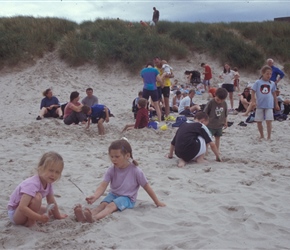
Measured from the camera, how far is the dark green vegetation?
19.1 m

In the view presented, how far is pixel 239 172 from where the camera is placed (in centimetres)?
559

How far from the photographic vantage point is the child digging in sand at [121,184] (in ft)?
13.2

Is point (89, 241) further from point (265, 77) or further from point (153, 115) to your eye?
point (153, 115)

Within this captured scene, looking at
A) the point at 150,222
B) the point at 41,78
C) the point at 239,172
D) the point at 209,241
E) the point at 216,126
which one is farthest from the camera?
the point at 41,78

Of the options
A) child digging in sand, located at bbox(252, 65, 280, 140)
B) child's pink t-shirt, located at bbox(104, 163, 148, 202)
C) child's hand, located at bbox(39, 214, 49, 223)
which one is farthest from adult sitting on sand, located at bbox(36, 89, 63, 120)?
child's hand, located at bbox(39, 214, 49, 223)

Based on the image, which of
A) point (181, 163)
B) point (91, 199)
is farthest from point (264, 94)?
point (91, 199)

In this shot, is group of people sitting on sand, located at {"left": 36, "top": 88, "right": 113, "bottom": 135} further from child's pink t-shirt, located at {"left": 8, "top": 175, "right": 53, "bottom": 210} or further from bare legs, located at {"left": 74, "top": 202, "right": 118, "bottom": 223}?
child's pink t-shirt, located at {"left": 8, "top": 175, "right": 53, "bottom": 210}

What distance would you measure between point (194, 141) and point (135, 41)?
1524 cm

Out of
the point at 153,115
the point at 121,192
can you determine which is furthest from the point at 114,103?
the point at 121,192

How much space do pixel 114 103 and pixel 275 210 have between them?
11560 mm

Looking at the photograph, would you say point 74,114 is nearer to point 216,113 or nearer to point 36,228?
point 216,113

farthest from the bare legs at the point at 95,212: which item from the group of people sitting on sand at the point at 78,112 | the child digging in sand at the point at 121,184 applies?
the group of people sitting on sand at the point at 78,112

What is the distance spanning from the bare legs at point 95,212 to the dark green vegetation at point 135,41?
51.1 ft

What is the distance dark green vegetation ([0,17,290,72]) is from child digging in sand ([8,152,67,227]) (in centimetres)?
1570
